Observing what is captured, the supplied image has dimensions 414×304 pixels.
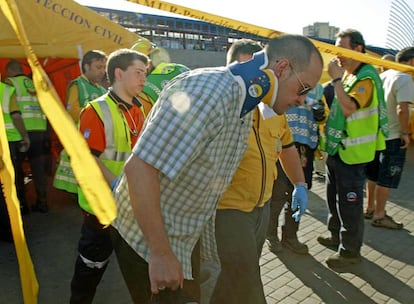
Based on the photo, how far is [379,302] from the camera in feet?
10.9

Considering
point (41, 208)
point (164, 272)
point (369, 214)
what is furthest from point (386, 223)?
point (41, 208)

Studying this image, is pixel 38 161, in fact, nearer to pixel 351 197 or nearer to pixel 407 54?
pixel 351 197

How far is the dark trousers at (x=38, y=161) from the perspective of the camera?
210 inches

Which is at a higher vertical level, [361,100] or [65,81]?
[361,100]

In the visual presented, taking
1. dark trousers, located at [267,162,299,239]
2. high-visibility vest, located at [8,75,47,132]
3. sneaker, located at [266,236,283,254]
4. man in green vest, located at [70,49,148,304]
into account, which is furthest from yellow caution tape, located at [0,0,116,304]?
high-visibility vest, located at [8,75,47,132]

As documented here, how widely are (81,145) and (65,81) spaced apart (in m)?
5.41

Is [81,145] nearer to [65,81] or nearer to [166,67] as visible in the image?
[166,67]

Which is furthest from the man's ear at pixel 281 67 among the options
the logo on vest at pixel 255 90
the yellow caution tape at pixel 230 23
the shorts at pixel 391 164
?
the shorts at pixel 391 164

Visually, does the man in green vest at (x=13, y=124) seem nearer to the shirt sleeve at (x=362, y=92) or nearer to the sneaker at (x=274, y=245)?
the sneaker at (x=274, y=245)

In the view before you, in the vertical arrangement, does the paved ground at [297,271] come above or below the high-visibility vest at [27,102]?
below

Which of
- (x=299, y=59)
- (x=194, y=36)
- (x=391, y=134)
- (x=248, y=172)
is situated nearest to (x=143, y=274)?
(x=248, y=172)

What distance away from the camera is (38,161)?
536 centimetres

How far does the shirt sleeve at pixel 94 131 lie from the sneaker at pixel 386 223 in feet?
12.5

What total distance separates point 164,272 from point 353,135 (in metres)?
2.85
